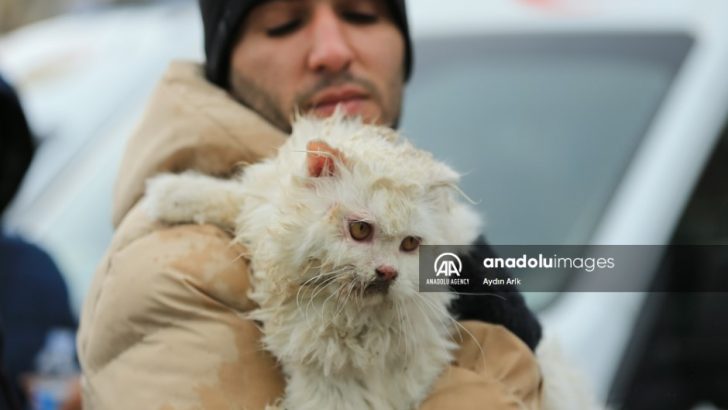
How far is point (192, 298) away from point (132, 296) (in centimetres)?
11

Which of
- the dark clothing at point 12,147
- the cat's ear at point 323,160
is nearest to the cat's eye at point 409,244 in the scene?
the cat's ear at point 323,160

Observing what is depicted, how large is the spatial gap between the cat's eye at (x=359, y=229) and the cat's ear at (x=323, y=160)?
9 centimetres

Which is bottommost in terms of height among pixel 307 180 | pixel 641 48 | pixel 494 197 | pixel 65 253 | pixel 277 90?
pixel 65 253

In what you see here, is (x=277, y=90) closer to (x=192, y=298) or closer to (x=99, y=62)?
(x=192, y=298)

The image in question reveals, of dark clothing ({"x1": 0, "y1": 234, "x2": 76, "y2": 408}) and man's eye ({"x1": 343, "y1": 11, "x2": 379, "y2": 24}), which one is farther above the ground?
man's eye ({"x1": 343, "y1": 11, "x2": 379, "y2": 24})

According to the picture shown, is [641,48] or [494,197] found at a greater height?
[641,48]

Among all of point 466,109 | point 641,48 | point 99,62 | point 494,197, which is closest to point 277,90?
point 494,197

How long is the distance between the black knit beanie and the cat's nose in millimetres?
860

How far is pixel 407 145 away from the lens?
1461mm

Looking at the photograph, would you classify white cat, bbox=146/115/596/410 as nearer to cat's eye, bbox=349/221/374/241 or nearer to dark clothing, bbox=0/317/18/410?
cat's eye, bbox=349/221/374/241

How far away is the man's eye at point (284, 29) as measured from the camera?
200 centimetres

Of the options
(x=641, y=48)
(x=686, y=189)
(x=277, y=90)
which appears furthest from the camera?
(x=641, y=48)

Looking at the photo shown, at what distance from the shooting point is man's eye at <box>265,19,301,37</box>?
6.55ft

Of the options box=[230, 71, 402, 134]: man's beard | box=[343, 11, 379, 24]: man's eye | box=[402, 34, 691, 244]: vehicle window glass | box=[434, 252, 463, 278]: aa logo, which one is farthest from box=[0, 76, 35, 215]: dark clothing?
box=[434, 252, 463, 278]: aa logo
